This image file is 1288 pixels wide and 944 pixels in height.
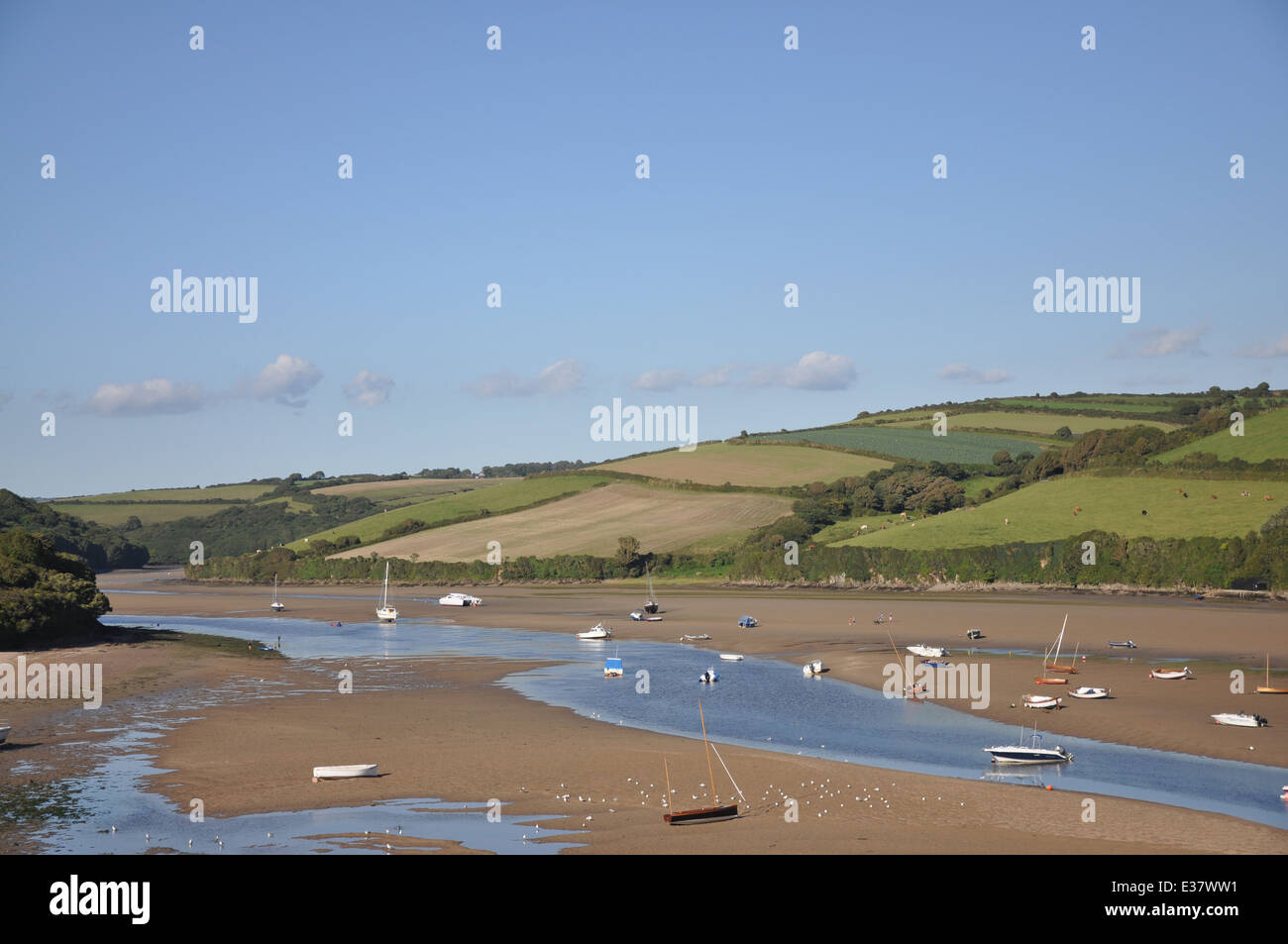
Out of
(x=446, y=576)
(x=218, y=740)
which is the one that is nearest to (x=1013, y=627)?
(x=218, y=740)

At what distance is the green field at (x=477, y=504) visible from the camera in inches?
5714

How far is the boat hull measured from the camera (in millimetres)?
24844

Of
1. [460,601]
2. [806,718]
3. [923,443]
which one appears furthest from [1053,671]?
[923,443]

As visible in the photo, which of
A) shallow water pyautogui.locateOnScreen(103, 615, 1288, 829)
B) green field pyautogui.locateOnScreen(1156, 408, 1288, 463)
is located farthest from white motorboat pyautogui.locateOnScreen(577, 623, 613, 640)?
green field pyautogui.locateOnScreen(1156, 408, 1288, 463)

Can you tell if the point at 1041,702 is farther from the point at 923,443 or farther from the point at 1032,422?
the point at 1032,422

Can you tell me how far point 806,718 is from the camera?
3975cm

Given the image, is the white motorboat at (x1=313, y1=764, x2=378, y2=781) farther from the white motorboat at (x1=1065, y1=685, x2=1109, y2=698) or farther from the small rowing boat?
the white motorboat at (x1=1065, y1=685, x2=1109, y2=698)

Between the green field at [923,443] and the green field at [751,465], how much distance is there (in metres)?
4.79

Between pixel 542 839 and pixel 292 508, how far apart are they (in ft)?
581
